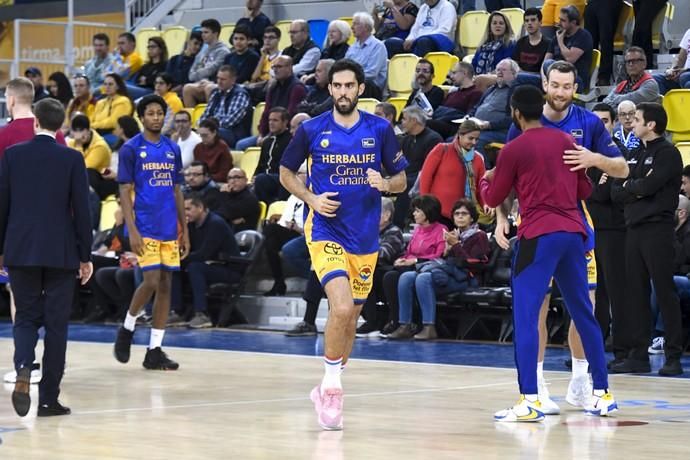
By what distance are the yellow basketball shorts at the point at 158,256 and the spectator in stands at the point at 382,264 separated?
3.14 m

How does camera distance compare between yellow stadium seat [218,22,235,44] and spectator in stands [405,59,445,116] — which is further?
yellow stadium seat [218,22,235,44]

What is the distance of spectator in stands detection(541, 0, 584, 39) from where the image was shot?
51.3 ft

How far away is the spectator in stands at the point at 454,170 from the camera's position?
44.3 ft

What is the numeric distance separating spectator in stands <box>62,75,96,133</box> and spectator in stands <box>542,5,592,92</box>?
7.41 metres

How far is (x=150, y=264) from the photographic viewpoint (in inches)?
418

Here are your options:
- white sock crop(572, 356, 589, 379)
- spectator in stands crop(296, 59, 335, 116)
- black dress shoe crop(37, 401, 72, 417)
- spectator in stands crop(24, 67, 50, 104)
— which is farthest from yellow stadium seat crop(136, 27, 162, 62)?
white sock crop(572, 356, 589, 379)

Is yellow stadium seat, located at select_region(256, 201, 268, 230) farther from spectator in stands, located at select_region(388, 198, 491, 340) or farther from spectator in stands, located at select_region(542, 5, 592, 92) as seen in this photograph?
spectator in stands, located at select_region(542, 5, 592, 92)

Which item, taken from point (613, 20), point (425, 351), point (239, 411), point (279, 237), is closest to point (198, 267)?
point (279, 237)

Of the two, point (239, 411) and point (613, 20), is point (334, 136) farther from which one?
point (613, 20)

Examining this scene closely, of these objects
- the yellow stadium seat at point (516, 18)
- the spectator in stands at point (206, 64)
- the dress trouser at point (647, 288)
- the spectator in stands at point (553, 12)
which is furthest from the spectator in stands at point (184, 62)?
the dress trouser at point (647, 288)

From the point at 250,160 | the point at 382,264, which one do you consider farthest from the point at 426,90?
the point at 382,264

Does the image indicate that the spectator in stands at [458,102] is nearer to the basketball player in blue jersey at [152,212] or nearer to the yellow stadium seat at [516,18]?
the yellow stadium seat at [516,18]

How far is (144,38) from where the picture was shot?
21328 millimetres

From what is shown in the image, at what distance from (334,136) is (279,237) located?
6.93 m
